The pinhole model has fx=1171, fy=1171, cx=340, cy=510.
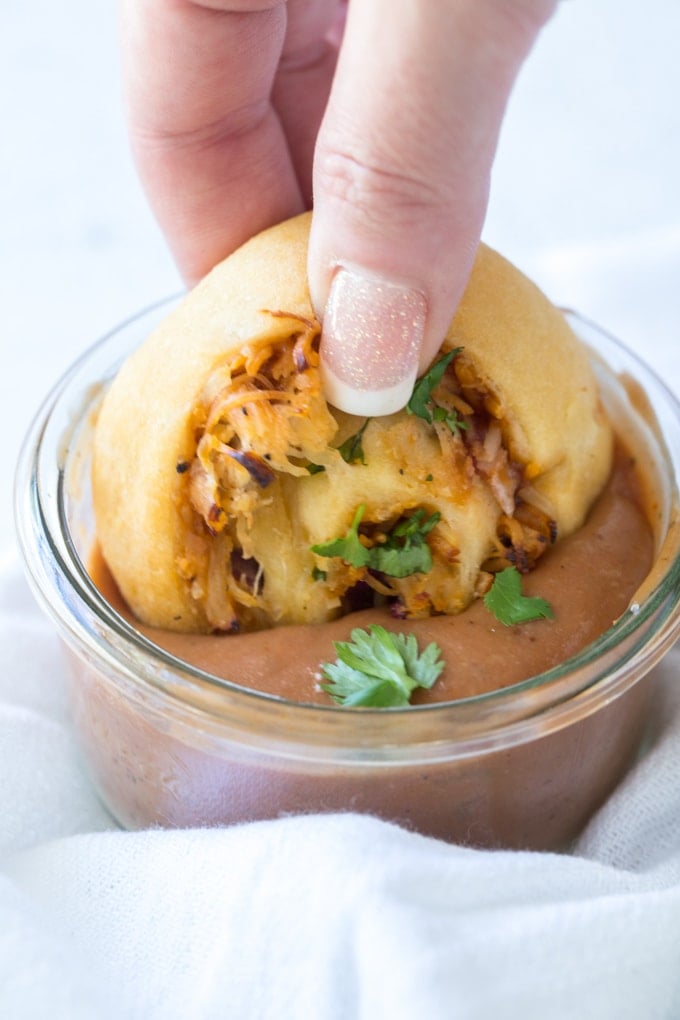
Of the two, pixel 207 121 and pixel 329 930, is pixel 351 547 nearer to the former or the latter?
pixel 329 930

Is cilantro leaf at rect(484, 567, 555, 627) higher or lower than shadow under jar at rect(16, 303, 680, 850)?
higher

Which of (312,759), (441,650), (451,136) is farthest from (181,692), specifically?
(451,136)

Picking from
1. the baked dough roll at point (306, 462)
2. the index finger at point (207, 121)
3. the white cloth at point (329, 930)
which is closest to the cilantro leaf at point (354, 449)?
the baked dough roll at point (306, 462)

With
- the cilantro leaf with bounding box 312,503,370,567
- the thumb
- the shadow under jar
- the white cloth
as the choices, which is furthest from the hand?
the white cloth

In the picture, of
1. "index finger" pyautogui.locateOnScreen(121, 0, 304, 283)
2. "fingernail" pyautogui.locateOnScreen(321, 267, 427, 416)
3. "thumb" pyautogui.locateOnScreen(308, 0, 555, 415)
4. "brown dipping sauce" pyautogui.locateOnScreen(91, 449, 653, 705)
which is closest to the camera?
"thumb" pyautogui.locateOnScreen(308, 0, 555, 415)

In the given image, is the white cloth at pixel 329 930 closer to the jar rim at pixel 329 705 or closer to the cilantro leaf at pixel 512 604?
the jar rim at pixel 329 705

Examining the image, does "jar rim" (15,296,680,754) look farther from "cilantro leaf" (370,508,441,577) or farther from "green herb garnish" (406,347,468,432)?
"green herb garnish" (406,347,468,432)
